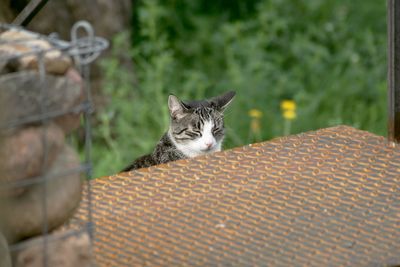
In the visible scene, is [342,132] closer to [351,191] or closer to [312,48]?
[351,191]

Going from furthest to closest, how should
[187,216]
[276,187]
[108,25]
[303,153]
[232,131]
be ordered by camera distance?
1. [108,25]
2. [232,131]
3. [303,153]
4. [276,187]
5. [187,216]

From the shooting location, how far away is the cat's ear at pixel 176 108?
4.39 meters

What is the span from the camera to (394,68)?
3482 millimetres

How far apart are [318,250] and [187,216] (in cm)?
47

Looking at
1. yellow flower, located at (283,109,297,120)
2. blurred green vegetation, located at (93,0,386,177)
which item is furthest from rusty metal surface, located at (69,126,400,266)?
blurred green vegetation, located at (93,0,386,177)

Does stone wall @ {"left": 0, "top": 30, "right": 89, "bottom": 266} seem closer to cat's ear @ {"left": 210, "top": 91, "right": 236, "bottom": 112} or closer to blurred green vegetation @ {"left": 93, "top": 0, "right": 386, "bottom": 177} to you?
cat's ear @ {"left": 210, "top": 91, "right": 236, "bottom": 112}

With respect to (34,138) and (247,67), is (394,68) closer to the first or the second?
(34,138)

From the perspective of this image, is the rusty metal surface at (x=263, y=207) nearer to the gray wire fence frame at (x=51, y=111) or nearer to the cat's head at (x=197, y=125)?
the gray wire fence frame at (x=51, y=111)

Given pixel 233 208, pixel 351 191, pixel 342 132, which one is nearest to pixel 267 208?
pixel 233 208

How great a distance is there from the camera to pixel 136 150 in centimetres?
563

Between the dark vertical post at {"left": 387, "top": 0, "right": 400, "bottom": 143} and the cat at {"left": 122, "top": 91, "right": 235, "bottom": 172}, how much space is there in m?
1.05

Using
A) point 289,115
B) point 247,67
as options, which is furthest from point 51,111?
point 247,67

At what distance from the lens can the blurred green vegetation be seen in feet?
18.8

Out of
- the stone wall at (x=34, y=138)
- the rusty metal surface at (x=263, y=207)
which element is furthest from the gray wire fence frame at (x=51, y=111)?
the rusty metal surface at (x=263, y=207)
